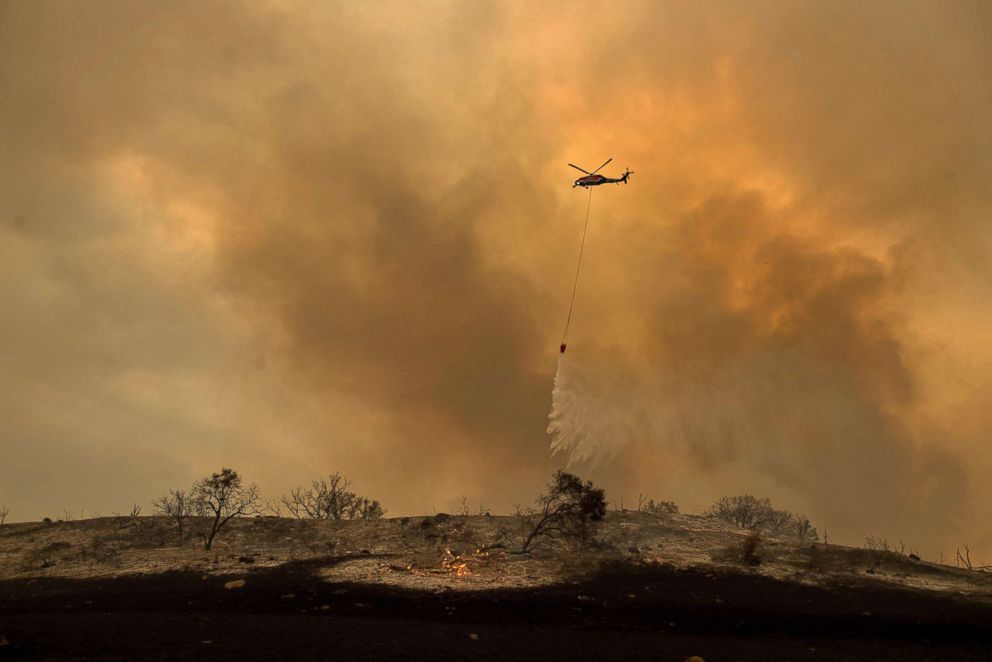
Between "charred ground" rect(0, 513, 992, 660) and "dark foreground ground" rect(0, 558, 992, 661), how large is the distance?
0.12m

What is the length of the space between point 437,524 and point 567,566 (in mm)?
15979

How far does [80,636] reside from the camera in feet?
66.3

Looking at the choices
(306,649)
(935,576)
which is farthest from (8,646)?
(935,576)

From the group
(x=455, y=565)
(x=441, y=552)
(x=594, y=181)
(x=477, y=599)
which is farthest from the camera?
(x=594, y=181)

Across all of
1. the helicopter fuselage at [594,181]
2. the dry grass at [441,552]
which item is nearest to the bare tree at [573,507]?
the dry grass at [441,552]

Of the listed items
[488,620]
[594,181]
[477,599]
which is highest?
[594,181]

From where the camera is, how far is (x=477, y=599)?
2773cm

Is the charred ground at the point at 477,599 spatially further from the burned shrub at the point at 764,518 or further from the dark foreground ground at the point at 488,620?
the burned shrub at the point at 764,518

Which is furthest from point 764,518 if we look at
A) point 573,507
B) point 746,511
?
point 573,507

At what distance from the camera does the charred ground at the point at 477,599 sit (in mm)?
19719

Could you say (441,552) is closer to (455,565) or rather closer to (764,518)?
(455,565)

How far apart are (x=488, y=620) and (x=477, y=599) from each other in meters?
3.64

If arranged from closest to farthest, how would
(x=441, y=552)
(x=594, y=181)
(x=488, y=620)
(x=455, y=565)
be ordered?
(x=488, y=620)
(x=455, y=565)
(x=441, y=552)
(x=594, y=181)

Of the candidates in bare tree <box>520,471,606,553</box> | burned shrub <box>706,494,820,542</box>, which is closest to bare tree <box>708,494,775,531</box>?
burned shrub <box>706,494,820,542</box>
